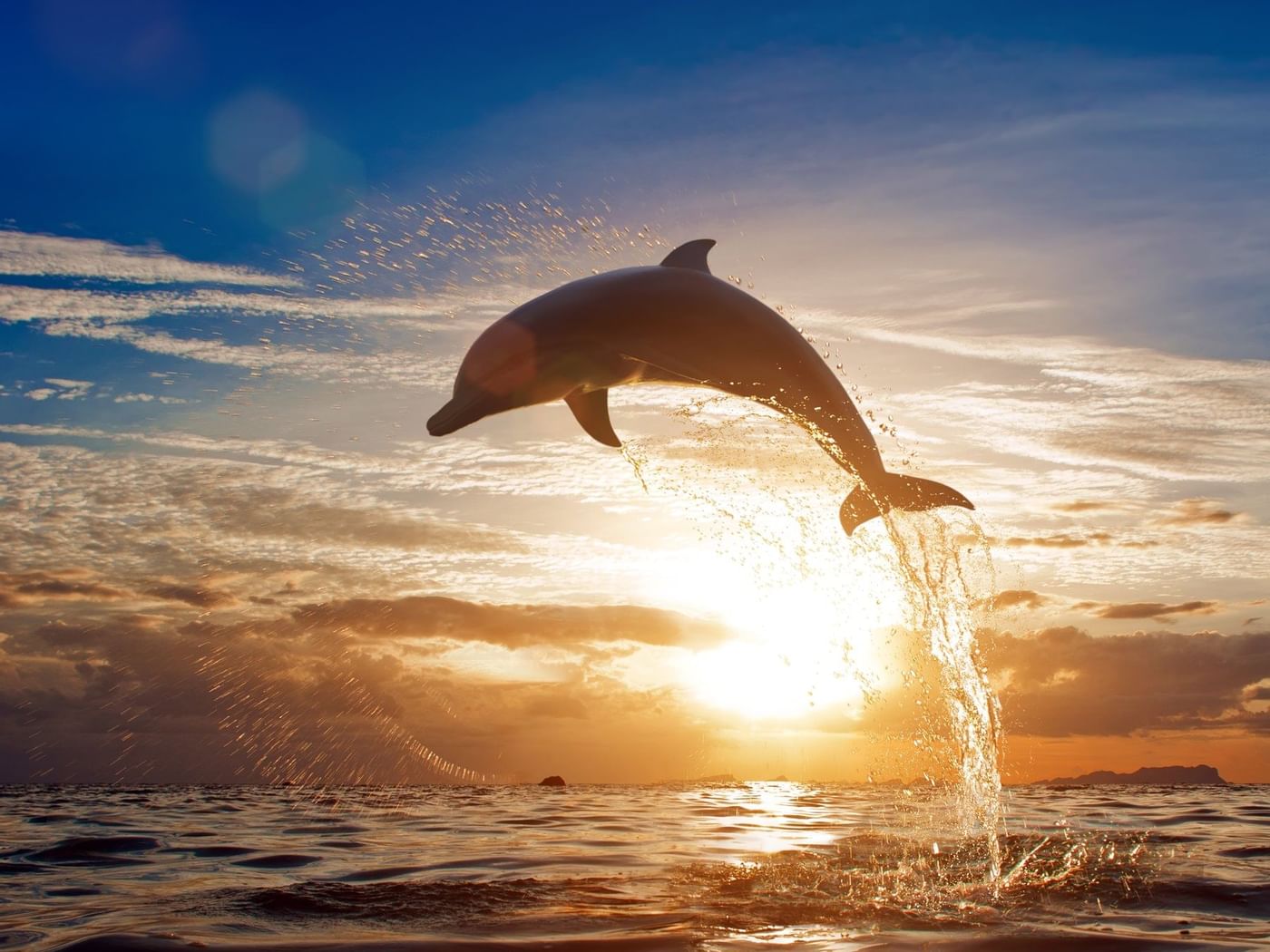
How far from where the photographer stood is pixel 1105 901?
8.24 meters

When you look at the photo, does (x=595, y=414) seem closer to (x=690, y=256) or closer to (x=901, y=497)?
(x=690, y=256)

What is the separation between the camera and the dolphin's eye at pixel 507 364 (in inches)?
373

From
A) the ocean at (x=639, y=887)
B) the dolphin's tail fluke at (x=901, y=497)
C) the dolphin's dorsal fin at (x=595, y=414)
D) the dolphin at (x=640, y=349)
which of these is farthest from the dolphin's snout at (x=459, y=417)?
the dolphin's tail fluke at (x=901, y=497)

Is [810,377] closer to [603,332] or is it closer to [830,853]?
[603,332]

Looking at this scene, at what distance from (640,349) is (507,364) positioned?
4.11 ft

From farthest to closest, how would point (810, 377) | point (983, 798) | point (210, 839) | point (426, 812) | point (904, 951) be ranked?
1. point (426, 812)
2. point (210, 839)
3. point (983, 798)
4. point (810, 377)
5. point (904, 951)

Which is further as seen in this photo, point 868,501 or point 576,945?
point 868,501

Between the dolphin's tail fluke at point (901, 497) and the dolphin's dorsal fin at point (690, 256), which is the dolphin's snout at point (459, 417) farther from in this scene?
the dolphin's tail fluke at point (901, 497)

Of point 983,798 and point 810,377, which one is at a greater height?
point 810,377

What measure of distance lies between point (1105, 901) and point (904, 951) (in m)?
3.16

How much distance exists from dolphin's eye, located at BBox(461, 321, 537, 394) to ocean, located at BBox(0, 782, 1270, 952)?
4.52 meters

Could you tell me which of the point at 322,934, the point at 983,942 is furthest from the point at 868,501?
the point at 322,934

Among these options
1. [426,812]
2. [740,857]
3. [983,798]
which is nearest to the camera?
[740,857]

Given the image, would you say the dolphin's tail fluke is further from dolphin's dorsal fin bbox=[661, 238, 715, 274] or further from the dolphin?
dolphin's dorsal fin bbox=[661, 238, 715, 274]
